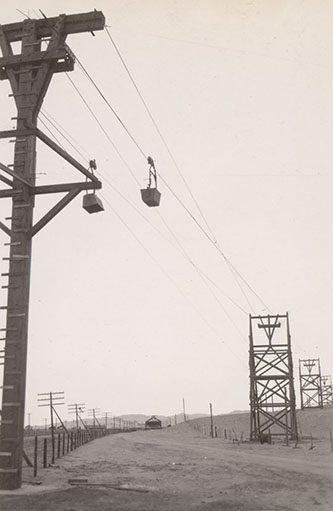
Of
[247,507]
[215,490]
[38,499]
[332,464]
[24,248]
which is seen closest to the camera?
[247,507]

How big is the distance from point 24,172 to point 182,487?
7.47 meters

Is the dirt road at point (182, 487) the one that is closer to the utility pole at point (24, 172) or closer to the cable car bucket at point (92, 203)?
the utility pole at point (24, 172)

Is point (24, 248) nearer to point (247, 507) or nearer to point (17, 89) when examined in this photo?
point (17, 89)

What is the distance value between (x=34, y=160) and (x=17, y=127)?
0.80 m

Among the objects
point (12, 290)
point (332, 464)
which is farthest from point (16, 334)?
point (332, 464)

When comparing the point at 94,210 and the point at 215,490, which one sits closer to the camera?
the point at 215,490

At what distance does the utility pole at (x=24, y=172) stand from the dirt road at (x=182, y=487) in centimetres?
188

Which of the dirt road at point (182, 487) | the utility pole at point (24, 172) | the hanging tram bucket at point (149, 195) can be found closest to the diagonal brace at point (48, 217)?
the utility pole at point (24, 172)

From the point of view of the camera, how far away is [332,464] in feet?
60.8

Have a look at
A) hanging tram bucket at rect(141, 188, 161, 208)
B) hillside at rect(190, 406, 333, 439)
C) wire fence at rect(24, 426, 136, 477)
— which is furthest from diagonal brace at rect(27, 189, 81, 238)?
hillside at rect(190, 406, 333, 439)

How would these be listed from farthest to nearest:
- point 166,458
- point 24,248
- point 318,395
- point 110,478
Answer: point 318,395 → point 166,458 → point 110,478 → point 24,248

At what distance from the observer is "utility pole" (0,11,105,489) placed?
40.9 ft

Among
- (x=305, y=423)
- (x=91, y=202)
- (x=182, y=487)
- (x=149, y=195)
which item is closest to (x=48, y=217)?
(x=91, y=202)

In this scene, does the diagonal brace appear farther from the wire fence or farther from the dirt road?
the dirt road
